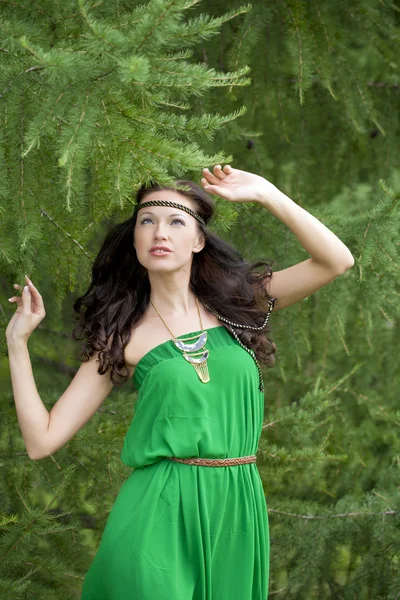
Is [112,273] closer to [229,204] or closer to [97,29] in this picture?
[229,204]

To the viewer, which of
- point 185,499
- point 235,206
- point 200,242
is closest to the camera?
point 185,499

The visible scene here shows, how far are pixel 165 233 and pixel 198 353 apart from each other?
31cm

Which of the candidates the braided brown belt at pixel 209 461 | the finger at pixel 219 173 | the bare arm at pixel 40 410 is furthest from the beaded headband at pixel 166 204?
the braided brown belt at pixel 209 461

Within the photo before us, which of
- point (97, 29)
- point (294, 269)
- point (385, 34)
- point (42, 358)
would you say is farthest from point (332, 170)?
point (97, 29)

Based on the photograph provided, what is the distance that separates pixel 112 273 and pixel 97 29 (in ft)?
3.00

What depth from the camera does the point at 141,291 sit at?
96.3 inches

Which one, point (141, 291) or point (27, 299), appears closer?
point (27, 299)

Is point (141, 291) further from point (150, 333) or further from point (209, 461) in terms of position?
point (209, 461)

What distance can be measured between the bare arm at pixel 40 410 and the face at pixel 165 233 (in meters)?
0.36

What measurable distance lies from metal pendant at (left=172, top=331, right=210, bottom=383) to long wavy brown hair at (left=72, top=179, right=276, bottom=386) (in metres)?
0.12

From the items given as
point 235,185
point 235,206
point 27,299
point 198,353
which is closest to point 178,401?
point 198,353

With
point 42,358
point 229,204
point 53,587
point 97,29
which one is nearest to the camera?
point 97,29

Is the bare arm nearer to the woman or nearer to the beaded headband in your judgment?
the woman

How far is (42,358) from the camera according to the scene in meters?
3.91
